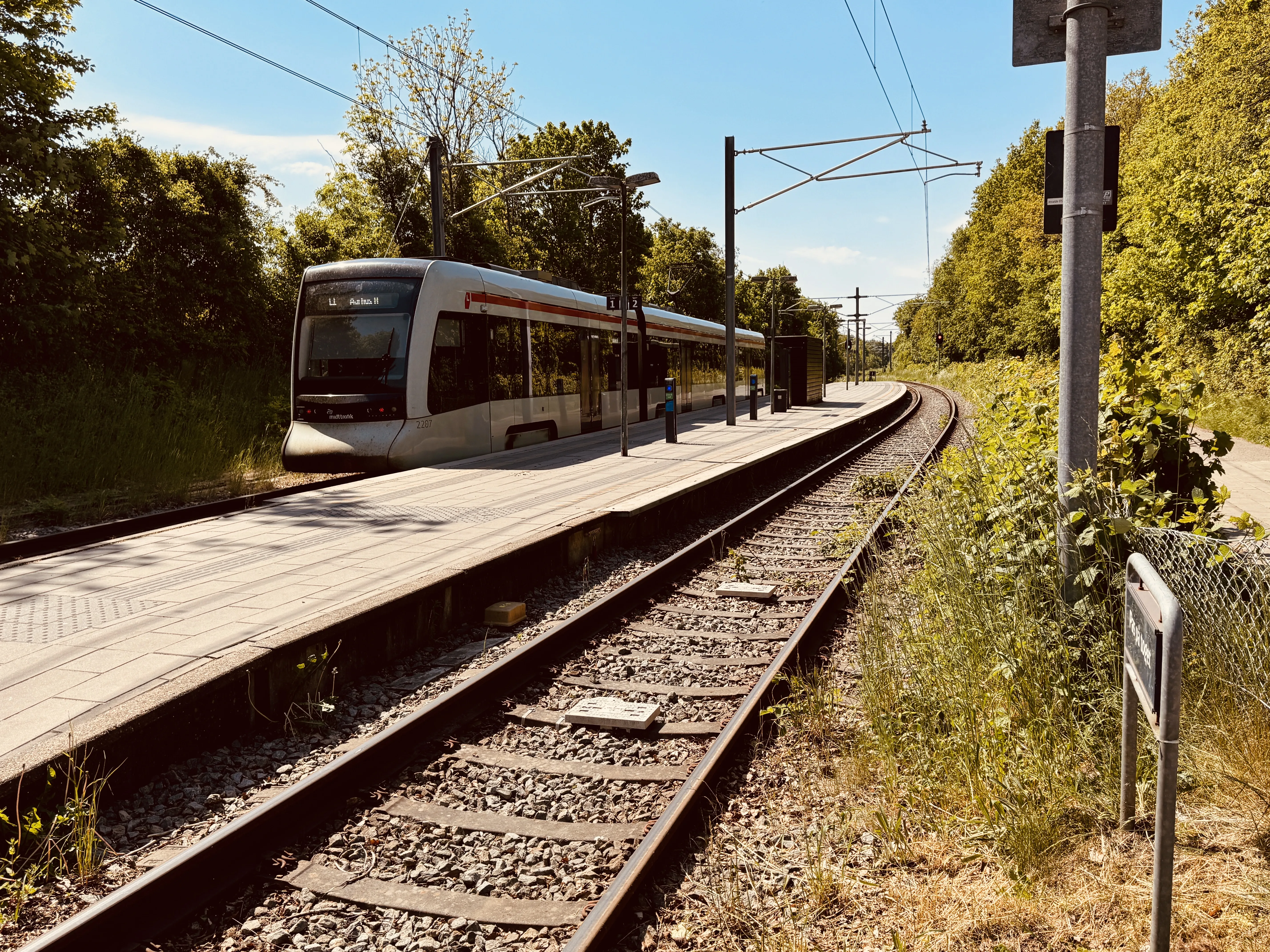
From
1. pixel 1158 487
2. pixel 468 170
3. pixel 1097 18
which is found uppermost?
pixel 468 170

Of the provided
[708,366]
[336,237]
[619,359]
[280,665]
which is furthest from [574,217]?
[280,665]

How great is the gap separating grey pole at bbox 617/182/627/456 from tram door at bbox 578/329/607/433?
202cm

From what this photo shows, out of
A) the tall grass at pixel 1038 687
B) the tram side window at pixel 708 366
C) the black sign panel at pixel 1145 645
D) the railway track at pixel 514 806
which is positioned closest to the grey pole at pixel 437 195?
the tram side window at pixel 708 366

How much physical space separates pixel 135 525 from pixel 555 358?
928 cm

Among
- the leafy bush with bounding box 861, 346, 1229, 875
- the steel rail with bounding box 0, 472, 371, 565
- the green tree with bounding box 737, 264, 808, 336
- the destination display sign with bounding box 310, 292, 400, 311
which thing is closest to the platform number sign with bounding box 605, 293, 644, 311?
the destination display sign with bounding box 310, 292, 400, 311

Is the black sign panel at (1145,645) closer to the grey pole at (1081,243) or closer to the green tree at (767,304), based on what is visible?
the grey pole at (1081,243)

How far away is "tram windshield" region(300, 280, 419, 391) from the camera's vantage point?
1305cm

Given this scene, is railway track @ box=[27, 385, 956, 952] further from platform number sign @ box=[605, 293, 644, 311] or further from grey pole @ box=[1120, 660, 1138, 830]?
platform number sign @ box=[605, 293, 644, 311]

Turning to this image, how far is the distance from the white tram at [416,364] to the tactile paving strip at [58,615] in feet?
22.1

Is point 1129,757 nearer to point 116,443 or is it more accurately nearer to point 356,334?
point 356,334

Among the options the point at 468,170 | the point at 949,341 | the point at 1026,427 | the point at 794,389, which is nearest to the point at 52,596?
the point at 1026,427

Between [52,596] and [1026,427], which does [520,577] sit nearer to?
[52,596]

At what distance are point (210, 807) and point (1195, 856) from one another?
3.83 m

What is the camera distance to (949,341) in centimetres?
7169
